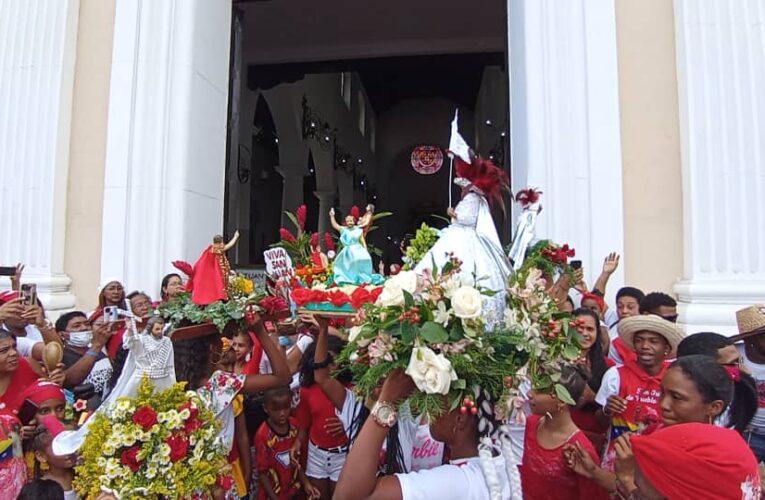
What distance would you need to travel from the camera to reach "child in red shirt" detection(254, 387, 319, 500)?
11.6 ft

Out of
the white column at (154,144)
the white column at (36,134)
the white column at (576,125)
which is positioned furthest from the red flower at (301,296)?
the white column at (36,134)

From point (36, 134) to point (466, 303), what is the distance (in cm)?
559

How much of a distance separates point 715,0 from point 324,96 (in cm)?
1225

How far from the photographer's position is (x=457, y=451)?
2.05 m

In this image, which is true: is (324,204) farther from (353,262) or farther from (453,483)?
(453,483)

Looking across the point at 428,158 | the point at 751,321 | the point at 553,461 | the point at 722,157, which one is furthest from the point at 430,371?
the point at 428,158

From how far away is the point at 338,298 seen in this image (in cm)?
332

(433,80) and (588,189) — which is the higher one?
(433,80)

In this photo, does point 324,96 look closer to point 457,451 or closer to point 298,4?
point 298,4

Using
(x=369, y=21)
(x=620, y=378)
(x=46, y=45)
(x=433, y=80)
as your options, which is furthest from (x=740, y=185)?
(x=433, y=80)

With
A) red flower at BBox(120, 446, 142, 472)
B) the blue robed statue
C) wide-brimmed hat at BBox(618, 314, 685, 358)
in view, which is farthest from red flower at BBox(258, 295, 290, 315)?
wide-brimmed hat at BBox(618, 314, 685, 358)

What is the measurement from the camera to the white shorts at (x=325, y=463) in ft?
11.5

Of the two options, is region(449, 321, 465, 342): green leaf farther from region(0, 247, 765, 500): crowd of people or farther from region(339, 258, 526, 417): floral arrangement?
region(0, 247, 765, 500): crowd of people

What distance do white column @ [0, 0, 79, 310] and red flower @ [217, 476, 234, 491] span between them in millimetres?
3522
